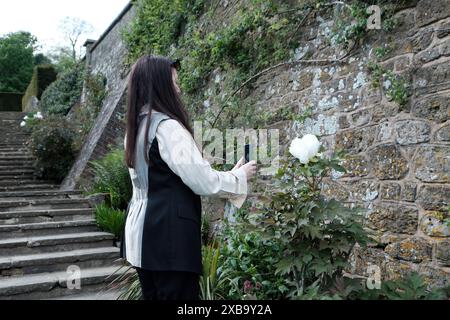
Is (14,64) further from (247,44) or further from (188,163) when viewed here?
(188,163)

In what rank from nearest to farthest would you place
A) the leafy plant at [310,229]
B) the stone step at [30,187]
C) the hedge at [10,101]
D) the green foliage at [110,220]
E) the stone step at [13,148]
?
the leafy plant at [310,229] < the green foliage at [110,220] < the stone step at [30,187] < the stone step at [13,148] < the hedge at [10,101]

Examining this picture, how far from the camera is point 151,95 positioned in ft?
6.07

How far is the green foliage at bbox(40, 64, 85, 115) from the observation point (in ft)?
43.4

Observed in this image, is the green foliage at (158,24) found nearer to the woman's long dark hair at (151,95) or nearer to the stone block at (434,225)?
the woman's long dark hair at (151,95)

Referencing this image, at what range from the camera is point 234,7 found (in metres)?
5.08

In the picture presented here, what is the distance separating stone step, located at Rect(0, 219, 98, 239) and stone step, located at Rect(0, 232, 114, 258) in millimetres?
151

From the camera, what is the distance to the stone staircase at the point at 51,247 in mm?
4012

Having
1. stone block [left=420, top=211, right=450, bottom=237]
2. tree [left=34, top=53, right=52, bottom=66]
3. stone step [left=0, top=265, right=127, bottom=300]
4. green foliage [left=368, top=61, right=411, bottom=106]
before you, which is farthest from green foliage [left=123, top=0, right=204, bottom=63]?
tree [left=34, top=53, right=52, bottom=66]

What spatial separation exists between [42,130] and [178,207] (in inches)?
276

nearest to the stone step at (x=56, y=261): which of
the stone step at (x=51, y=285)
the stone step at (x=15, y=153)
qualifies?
the stone step at (x=51, y=285)

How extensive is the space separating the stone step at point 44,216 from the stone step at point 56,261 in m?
0.91

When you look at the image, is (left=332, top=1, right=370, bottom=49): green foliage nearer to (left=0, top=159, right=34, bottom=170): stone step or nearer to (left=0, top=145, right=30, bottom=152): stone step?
(left=0, top=159, right=34, bottom=170): stone step

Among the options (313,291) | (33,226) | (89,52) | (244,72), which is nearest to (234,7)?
(244,72)
